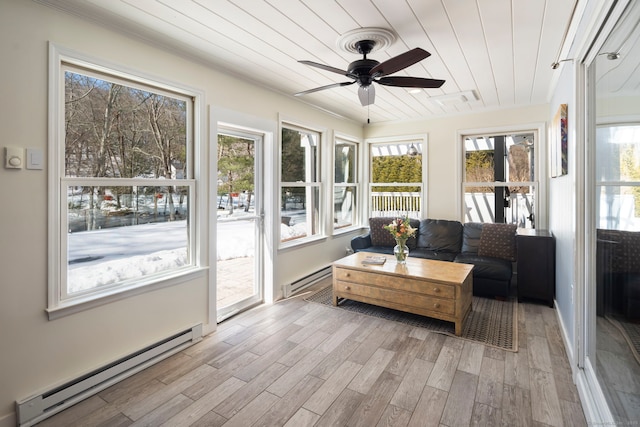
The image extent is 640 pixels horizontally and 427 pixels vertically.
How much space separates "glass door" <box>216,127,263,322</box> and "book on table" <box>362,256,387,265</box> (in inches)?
48.9

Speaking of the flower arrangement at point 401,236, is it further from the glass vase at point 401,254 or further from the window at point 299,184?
the window at point 299,184

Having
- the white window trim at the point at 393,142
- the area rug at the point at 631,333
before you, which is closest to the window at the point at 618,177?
the area rug at the point at 631,333

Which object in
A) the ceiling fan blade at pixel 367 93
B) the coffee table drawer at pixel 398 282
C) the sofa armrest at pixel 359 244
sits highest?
the ceiling fan blade at pixel 367 93

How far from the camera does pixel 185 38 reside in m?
2.49

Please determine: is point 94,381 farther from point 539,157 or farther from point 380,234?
point 539,157

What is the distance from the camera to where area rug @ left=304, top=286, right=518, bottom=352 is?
2.89 m

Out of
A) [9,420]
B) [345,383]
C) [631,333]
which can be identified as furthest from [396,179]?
[9,420]

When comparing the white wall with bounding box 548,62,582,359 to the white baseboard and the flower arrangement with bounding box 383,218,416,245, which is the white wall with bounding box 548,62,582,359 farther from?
the white baseboard

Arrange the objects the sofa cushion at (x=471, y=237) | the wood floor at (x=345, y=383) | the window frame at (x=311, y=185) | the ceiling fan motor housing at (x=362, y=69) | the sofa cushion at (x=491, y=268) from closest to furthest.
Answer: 1. the wood floor at (x=345, y=383)
2. the ceiling fan motor housing at (x=362, y=69)
3. the sofa cushion at (x=491, y=268)
4. the window frame at (x=311, y=185)
5. the sofa cushion at (x=471, y=237)

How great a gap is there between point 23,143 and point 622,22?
318cm

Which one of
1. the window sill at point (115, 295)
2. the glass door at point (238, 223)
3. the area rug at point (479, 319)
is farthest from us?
the glass door at point (238, 223)

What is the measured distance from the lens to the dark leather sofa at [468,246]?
3867mm

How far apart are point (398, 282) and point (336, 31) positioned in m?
2.30

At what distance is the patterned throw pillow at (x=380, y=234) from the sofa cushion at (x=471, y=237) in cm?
→ 101
